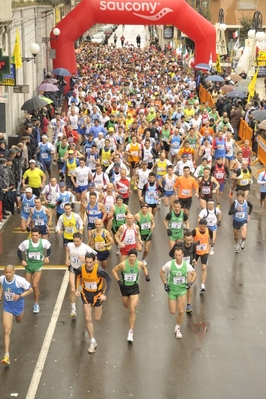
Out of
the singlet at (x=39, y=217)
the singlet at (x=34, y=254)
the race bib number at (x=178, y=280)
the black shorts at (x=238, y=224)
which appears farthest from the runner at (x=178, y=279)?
the black shorts at (x=238, y=224)

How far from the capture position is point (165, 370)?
10.1 metres

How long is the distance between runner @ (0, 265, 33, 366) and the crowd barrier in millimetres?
24287

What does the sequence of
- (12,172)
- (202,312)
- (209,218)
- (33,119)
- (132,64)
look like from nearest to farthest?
1. (202,312)
2. (209,218)
3. (12,172)
4. (33,119)
5. (132,64)

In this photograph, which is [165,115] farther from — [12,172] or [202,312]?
[202,312]

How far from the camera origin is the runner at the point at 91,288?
10430 millimetres

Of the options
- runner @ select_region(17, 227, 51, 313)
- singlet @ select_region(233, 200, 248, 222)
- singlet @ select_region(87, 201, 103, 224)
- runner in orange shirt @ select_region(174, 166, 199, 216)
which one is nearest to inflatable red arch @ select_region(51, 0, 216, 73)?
runner in orange shirt @ select_region(174, 166, 199, 216)

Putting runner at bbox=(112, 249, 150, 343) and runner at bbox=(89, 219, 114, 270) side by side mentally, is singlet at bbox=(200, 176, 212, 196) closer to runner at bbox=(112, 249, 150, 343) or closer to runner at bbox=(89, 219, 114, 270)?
runner at bbox=(89, 219, 114, 270)

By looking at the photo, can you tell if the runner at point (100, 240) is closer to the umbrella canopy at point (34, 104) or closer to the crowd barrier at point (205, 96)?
the umbrella canopy at point (34, 104)

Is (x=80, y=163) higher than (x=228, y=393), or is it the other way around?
(x=80, y=163)

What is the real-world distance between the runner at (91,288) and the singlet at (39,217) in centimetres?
317

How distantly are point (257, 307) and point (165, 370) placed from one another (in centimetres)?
282

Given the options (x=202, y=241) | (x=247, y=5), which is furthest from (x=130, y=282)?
(x=247, y=5)

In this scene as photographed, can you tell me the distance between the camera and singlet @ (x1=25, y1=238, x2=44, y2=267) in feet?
38.0

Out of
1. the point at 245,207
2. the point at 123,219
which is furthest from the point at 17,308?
the point at 245,207
